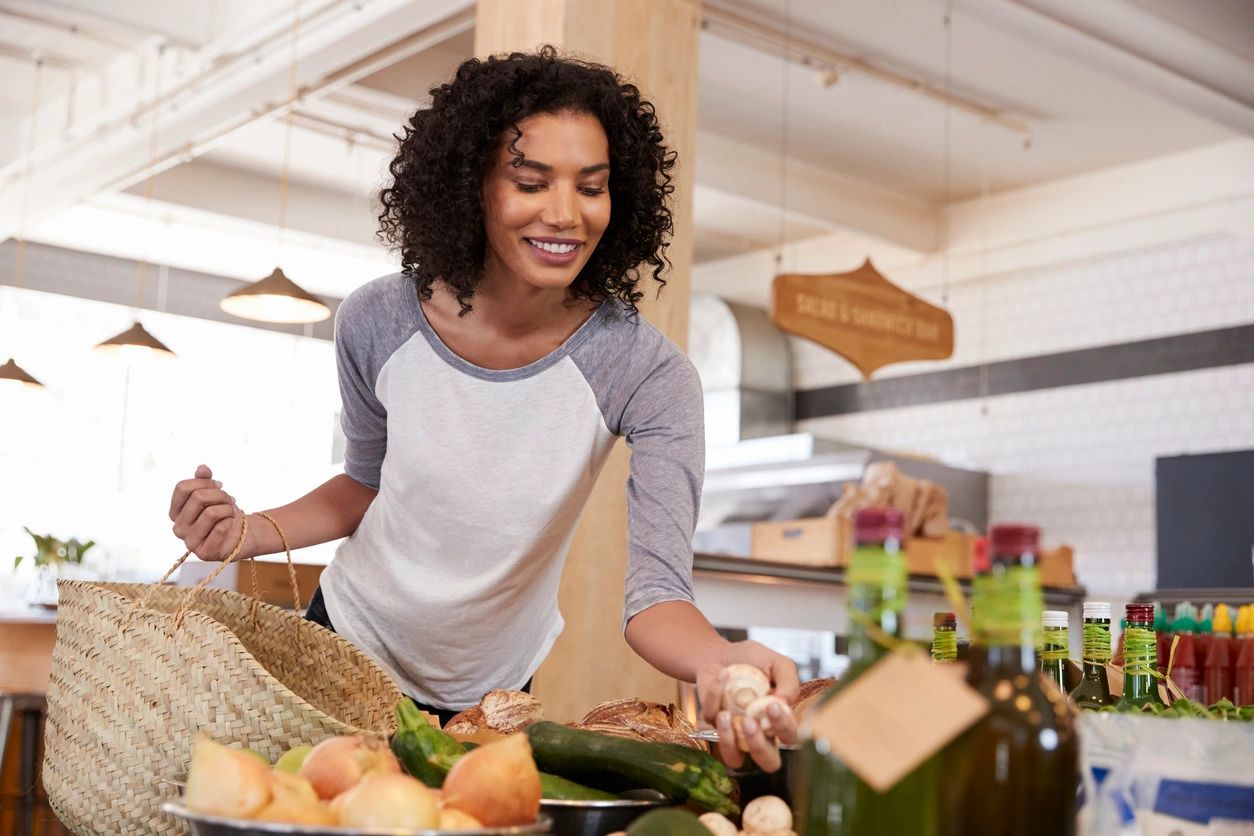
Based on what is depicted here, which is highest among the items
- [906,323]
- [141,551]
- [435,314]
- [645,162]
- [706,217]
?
[706,217]

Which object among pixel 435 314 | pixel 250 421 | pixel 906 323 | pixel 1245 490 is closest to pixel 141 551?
pixel 250 421

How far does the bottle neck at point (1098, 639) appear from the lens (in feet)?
4.51

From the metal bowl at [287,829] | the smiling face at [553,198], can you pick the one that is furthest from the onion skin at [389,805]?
the smiling face at [553,198]

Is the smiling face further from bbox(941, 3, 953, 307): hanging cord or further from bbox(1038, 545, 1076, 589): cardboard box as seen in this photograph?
bbox(1038, 545, 1076, 589): cardboard box

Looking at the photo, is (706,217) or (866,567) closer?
(866,567)

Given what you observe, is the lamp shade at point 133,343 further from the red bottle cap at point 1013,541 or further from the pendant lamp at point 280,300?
the red bottle cap at point 1013,541

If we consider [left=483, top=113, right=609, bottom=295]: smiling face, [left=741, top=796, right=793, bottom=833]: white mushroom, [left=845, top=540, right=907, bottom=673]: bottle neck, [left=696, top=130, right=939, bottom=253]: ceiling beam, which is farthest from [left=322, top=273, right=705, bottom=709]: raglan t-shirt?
[left=696, top=130, right=939, bottom=253]: ceiling beam

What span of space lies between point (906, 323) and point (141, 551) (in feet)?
22.2

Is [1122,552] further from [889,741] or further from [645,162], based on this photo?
[889,741]

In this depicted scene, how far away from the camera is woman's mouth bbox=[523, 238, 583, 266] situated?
5.53 feet

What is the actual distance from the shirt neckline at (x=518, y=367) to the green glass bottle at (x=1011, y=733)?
0.99 meters

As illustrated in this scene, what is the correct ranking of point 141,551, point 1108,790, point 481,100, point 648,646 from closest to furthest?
point 1108,790 → point 648,646 → point 481,100 → point 141,551

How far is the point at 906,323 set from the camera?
6.09 meters

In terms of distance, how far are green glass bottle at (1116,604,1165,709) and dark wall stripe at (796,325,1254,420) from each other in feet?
23.4
